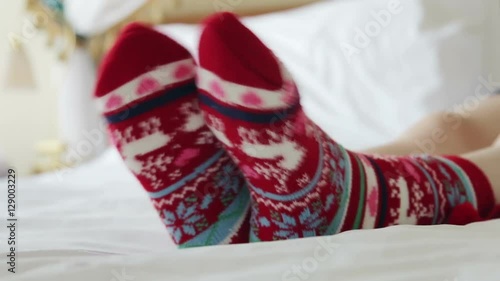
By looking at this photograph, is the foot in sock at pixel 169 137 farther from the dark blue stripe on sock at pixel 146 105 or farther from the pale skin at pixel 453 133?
the pale skin at pixel 453 133

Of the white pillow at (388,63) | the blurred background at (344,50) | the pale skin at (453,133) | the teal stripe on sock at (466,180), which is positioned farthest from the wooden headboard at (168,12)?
the teal stripe on sock at (466,180)

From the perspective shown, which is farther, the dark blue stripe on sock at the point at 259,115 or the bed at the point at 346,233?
the dark blue stripe on sock at the point at 259,115

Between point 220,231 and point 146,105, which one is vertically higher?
point 146,105

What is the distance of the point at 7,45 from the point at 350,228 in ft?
5.87

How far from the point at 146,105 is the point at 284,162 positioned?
0.53 feet

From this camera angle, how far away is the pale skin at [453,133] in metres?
0.88

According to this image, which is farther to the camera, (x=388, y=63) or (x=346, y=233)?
(x=388, y=63)

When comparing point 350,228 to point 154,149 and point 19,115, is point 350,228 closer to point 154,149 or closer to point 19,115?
point 154,149

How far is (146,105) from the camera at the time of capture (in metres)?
0.66

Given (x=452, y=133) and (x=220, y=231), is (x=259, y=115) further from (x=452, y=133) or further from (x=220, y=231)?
(x=452, y=133)

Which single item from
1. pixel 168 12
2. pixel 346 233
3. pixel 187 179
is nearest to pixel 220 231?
pixel 187 179

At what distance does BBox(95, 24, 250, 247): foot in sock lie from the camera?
664 millimetres

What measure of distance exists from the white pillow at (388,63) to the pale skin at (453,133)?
0.16m

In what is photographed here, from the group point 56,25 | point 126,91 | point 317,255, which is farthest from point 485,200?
point 56,25
